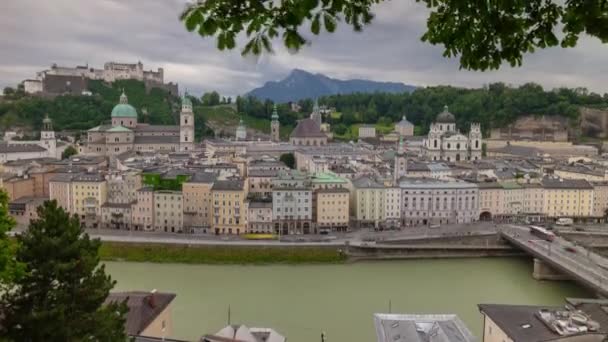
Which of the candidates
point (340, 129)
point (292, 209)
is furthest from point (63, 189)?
point (340, 129)

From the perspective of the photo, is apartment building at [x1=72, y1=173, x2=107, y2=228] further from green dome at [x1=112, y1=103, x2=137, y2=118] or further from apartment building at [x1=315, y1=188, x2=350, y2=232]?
green dome at [x1=112, y1=103, x2=137, y2=118]

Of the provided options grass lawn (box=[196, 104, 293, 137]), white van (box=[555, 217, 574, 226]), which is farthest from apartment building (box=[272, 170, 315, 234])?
grass lawn (box=[196, 104, 293, 137])

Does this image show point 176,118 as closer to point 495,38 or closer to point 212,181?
point 212,181

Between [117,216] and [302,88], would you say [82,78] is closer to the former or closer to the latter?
[117,216]

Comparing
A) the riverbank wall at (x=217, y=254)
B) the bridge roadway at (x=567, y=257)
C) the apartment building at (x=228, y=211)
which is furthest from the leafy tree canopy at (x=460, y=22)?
the apartment building at (x=228, y=211)

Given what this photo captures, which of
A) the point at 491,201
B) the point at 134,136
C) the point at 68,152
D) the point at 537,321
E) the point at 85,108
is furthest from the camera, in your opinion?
the point at 85,108

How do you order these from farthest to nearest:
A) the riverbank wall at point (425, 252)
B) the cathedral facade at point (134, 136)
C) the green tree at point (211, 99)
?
the green tree at point (211, 99) → the cathedral facade at point (134, 136) → the riverbank wall at point (425, 252)

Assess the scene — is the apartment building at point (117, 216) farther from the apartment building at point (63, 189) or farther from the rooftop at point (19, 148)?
the rooftop at point (19, 148)
